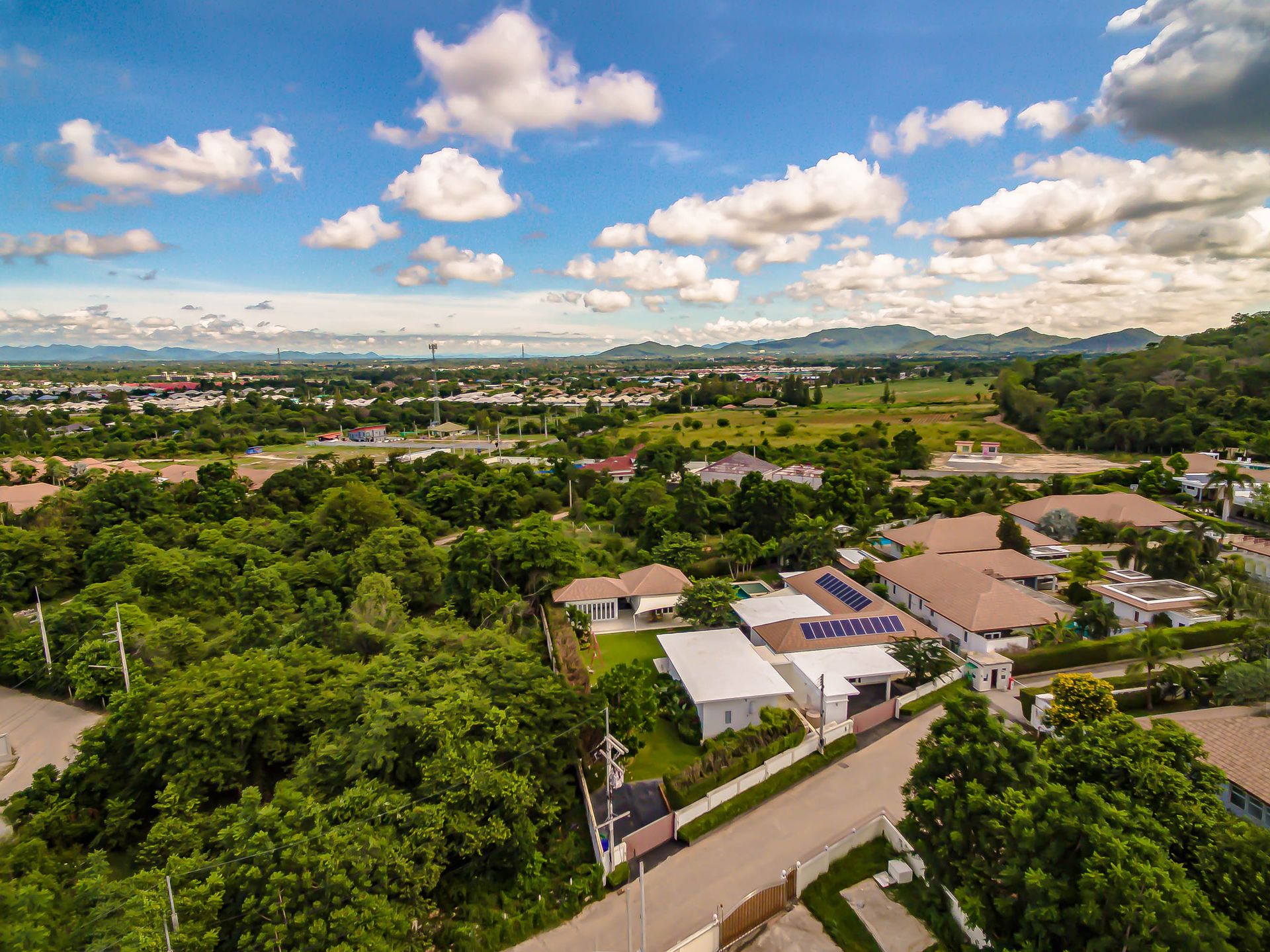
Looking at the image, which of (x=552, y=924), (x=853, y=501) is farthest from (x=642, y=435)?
(x=552, y=924)

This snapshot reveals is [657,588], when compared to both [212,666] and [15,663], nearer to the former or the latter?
[212,666]

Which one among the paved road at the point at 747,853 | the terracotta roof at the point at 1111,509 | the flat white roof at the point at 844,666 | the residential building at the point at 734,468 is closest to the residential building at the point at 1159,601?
the flat white roof at the point at 844,666

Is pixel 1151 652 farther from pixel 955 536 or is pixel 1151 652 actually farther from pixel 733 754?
pixel 955 536

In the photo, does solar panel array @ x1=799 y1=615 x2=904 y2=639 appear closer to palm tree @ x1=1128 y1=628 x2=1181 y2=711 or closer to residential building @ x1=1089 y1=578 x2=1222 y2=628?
palm tree @ x1=1128 y1=628 x2=1181 y2=711

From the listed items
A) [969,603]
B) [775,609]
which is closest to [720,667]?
[775,609]

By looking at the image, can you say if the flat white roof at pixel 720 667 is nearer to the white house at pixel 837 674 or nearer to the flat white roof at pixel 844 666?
the white house at pixel 837 674
